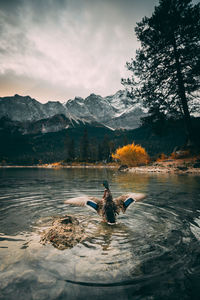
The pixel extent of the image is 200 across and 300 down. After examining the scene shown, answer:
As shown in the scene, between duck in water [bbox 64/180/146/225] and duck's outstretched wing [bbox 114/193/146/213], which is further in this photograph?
duck's outstretched wing [bbox 114/193/146/213]

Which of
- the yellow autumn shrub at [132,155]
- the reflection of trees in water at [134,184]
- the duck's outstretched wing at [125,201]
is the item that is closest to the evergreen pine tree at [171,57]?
the reflection of trees in water at [134,184]

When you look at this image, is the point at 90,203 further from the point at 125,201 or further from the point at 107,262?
the point at 107,262

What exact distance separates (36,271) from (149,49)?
24326 millimetres

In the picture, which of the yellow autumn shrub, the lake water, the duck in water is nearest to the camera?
the lake water

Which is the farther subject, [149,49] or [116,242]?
[149,49]

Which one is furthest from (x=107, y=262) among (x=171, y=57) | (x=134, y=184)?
(x=171, y=57)

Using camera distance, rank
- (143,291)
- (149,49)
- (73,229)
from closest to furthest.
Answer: (143,291) < (73,229) < (149,49)

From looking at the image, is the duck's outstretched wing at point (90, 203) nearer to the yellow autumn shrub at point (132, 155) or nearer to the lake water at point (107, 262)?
the lake water at point (107, 262)

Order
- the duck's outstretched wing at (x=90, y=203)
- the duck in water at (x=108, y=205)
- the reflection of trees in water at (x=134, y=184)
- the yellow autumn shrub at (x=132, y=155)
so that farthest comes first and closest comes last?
1. the yellow autumn shrub at (x=132, y=155)
2. the reflection of trees in water at (x=134, y=184)
3. the duck's outstretched wing at (x=90, y=203)
4. the duck in water at (x=108, y=205)

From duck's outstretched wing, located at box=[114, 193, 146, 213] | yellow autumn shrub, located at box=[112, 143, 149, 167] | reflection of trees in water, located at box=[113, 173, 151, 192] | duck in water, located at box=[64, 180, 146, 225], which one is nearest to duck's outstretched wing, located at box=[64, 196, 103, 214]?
duck in water, located at box=[64, 180, 146, 225]

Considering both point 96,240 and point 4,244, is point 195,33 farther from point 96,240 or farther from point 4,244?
point 4,244

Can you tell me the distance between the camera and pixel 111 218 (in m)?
5.32

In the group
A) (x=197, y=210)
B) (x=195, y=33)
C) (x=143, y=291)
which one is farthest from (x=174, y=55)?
(x=143, y=291)

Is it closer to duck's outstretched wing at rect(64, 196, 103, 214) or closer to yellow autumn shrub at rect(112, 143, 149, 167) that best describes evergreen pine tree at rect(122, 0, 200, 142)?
duck's outstretched wing at rect(64, 196, 103, 214)
